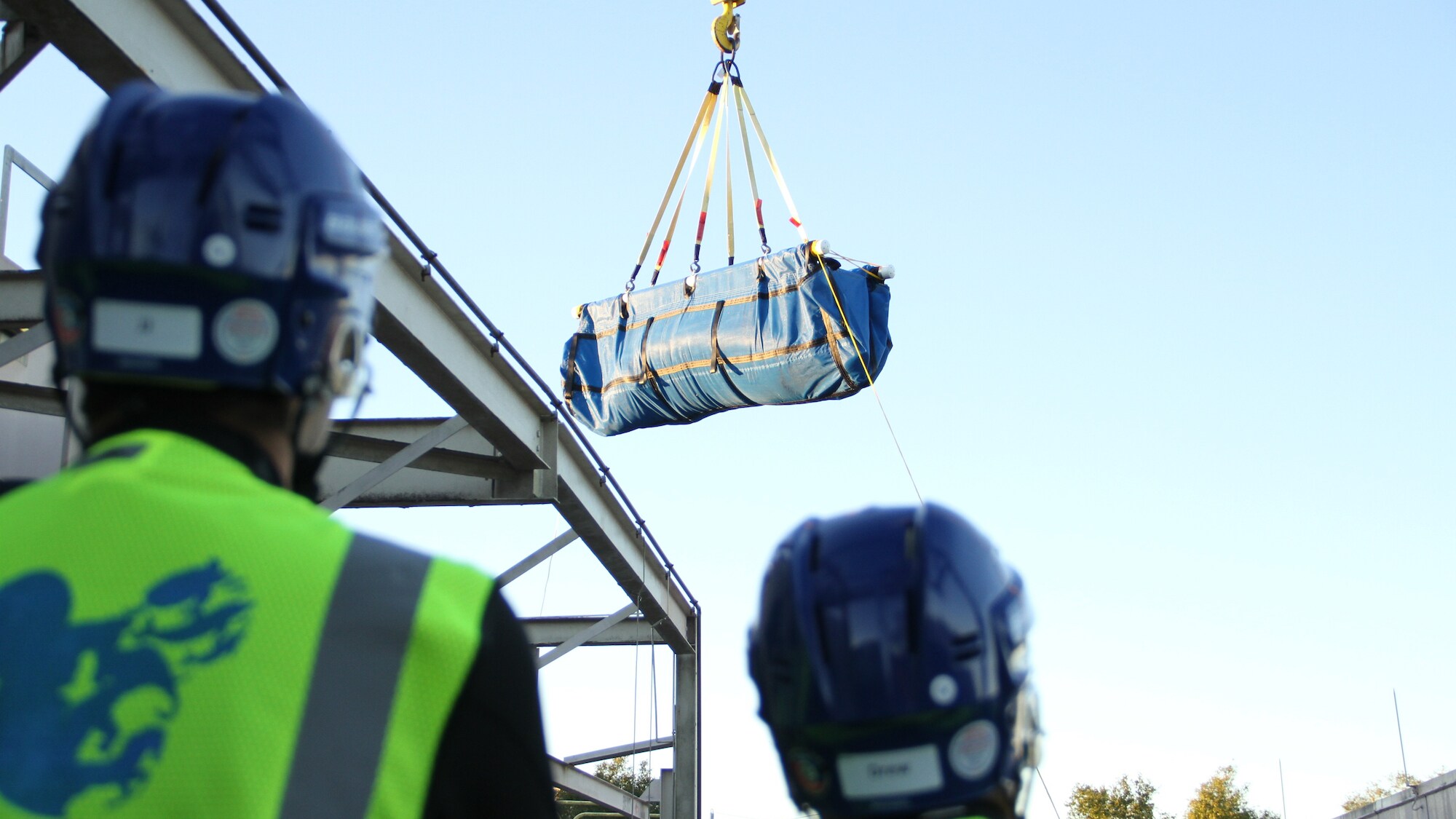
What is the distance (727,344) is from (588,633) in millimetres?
5273

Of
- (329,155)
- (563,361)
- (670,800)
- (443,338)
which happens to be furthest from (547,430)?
(329,155)

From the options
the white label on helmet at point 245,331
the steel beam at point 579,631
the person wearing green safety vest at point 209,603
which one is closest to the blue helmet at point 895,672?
the person wearing green safety vest at point 209,603

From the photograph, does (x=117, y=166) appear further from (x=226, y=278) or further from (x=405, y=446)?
(x=405, y=446)

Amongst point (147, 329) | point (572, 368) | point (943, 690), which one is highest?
point (572, 368)

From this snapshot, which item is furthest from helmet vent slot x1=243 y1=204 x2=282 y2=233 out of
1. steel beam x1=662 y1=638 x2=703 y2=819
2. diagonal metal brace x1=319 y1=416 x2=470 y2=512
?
steel beam x1=662 y1=638 x2=703 y2=819

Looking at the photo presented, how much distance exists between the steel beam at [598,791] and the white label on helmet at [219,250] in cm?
1473

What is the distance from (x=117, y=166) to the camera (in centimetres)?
178

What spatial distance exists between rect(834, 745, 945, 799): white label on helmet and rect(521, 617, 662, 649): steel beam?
13825 mm

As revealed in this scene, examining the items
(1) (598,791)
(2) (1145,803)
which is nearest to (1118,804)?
(2) (1145,803)

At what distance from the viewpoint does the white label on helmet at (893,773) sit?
1863 mm

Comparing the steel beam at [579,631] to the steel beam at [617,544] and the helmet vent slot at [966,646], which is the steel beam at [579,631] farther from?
the helmet vent slot at [966,646]

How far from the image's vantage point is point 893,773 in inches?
73.8

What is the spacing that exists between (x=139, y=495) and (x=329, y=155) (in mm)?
581

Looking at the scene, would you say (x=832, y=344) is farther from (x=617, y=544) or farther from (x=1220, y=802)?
(x=1220, y=802)
